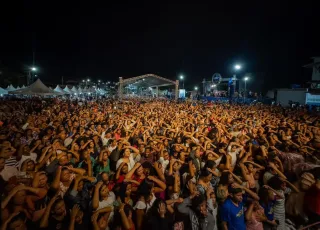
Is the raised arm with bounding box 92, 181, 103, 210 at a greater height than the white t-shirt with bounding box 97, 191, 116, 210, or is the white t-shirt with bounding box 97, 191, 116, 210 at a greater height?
the raised arm with bounding box 92, 181, 103, 210

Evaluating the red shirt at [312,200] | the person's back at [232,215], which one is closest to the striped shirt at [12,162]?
the person's back at [232,215]

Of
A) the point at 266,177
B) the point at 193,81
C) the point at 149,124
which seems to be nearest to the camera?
the point at 266,177

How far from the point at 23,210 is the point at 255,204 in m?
2.88

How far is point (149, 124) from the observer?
28.5ft

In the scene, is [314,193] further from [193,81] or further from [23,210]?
[193,81]

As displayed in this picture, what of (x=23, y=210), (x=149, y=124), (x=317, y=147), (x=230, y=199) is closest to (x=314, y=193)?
(x=230, y=199)

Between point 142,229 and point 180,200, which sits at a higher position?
point 180,200

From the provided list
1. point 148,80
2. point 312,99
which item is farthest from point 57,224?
point 148,80

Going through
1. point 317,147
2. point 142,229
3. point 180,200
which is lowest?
point 142,229

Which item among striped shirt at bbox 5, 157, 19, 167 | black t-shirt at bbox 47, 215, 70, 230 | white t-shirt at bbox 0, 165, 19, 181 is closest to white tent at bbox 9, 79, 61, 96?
striped shirt at bbox 5, 157, 19, 167

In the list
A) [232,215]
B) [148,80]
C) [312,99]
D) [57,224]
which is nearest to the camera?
[57,224]

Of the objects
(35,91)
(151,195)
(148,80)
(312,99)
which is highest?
(148,80)

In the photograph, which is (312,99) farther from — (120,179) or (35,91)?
(35,91)

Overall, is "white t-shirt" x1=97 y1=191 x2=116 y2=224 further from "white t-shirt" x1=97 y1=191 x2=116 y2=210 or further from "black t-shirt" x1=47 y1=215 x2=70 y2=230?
"black t-shirt" x1=47 y1=215 x2=70 y2=230
